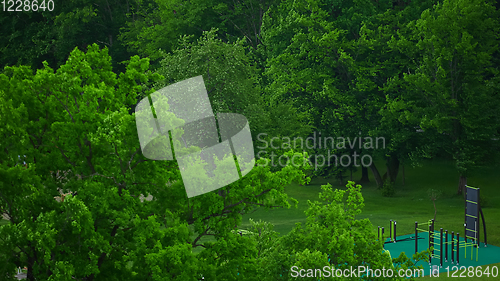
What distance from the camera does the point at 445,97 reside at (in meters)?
31.2

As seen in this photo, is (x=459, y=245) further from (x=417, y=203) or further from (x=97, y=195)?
(x=97, y=195)

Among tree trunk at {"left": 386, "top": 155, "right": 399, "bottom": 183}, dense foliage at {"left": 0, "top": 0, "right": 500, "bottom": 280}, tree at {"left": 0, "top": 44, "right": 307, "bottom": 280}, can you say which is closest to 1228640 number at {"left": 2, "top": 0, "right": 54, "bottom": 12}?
dense foliage at {"left": 0, "top": 0, "right": 500, "bottom": 280}

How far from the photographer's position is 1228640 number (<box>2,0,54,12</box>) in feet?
148

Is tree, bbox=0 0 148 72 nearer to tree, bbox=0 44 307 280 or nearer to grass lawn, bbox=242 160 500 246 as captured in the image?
grass lawn, bbox=242 160 500 246

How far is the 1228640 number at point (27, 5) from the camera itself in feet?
148

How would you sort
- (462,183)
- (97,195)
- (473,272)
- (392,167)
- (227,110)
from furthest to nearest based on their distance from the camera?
(392,167) < (462,183) < (227,110) < (473,272) < (97,195)

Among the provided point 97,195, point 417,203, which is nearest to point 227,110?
point 417,203

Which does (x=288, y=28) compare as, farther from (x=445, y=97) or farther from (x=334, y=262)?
(x=334, y=262)

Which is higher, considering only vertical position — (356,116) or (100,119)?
(100,119)

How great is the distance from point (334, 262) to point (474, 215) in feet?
44.4

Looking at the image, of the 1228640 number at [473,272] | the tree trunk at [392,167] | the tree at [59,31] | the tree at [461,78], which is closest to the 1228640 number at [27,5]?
the tree at [59,31]

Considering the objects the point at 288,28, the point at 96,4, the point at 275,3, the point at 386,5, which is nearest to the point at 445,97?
the point at 386,5

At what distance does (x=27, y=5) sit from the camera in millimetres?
45000

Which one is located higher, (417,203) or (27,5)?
(27,5)
